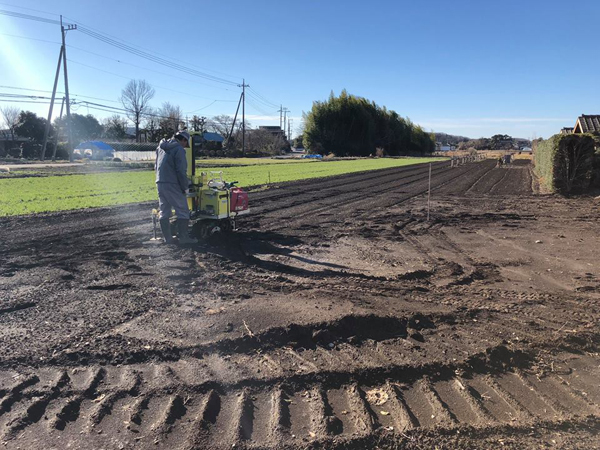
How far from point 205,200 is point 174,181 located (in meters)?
0.84

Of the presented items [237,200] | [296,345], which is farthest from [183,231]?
[296,345]

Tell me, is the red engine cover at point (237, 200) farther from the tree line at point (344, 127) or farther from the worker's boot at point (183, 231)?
the tree line at point (344, 127)

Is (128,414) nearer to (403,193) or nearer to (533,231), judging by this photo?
(533,231)

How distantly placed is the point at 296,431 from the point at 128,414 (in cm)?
123

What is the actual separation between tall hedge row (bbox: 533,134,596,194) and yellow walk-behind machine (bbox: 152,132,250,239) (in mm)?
14486

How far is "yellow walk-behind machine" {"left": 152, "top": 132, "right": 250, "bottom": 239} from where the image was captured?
8.40 metres

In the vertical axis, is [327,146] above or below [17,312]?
above

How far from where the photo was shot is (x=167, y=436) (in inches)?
114

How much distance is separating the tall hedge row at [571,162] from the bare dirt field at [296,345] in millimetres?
10152

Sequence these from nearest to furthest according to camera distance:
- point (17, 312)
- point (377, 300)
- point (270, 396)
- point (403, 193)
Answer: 1. point (270, 396)
2. point (17, 312)
3. point (377, 300)
4. point (403, 193)

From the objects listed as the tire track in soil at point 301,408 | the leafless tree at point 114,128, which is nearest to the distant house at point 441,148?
the leafless tree at point 114,128

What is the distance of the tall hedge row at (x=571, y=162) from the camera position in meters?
17.0

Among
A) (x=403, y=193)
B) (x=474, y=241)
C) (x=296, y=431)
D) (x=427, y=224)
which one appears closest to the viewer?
(x=296, y=431)

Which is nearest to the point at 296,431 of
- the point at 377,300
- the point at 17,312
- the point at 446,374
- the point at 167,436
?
the point at 167,436
